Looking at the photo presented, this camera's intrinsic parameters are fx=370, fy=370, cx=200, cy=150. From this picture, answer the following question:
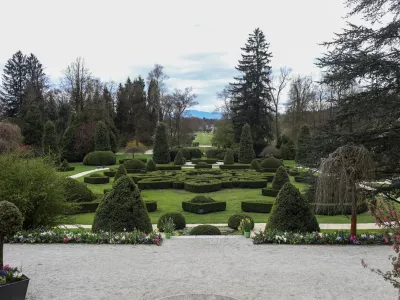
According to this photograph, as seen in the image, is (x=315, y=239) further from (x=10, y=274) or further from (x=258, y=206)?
(x=258, y=206)

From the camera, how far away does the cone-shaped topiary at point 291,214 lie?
9.09 meters

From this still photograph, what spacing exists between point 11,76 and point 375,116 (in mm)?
50173

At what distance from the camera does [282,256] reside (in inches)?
293

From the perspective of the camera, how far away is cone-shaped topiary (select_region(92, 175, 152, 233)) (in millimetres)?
9125

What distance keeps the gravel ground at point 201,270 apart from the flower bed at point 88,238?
0.26 m

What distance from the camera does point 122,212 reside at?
916 centimetres

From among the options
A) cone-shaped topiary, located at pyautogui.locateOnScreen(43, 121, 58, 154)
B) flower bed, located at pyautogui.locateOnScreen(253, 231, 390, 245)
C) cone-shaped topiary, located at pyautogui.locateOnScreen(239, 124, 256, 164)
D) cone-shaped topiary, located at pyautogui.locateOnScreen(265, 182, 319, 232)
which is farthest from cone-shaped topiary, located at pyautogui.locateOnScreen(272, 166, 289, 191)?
cone-shaped topiary, located at pyautogui.locateOnScreen(43, 121, 58, 154)

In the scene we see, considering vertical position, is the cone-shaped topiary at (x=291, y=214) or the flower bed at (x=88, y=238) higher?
the cone-shaped topiary at (x=291, y=214)

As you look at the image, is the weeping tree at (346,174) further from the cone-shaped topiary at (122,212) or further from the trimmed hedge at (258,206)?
the trimmed hedge at (258,206)

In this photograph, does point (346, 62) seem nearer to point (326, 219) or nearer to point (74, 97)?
point (326, 219)

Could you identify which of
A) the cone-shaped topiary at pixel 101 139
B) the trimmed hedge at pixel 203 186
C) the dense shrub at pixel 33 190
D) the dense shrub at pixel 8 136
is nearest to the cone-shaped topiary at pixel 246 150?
the cone-shaped topiary at pixel 101 139

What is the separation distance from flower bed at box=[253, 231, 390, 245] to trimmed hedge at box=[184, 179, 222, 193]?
1110cm

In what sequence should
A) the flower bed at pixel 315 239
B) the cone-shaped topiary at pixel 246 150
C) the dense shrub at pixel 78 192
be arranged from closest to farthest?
1. the flower bed at pixel 315 239
2. the dense shrub at pixel 78 192
3. the cone-shaped topiary at pixel 246 150

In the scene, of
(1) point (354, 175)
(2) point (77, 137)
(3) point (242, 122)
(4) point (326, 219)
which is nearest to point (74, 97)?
(2) point (77, 137)
